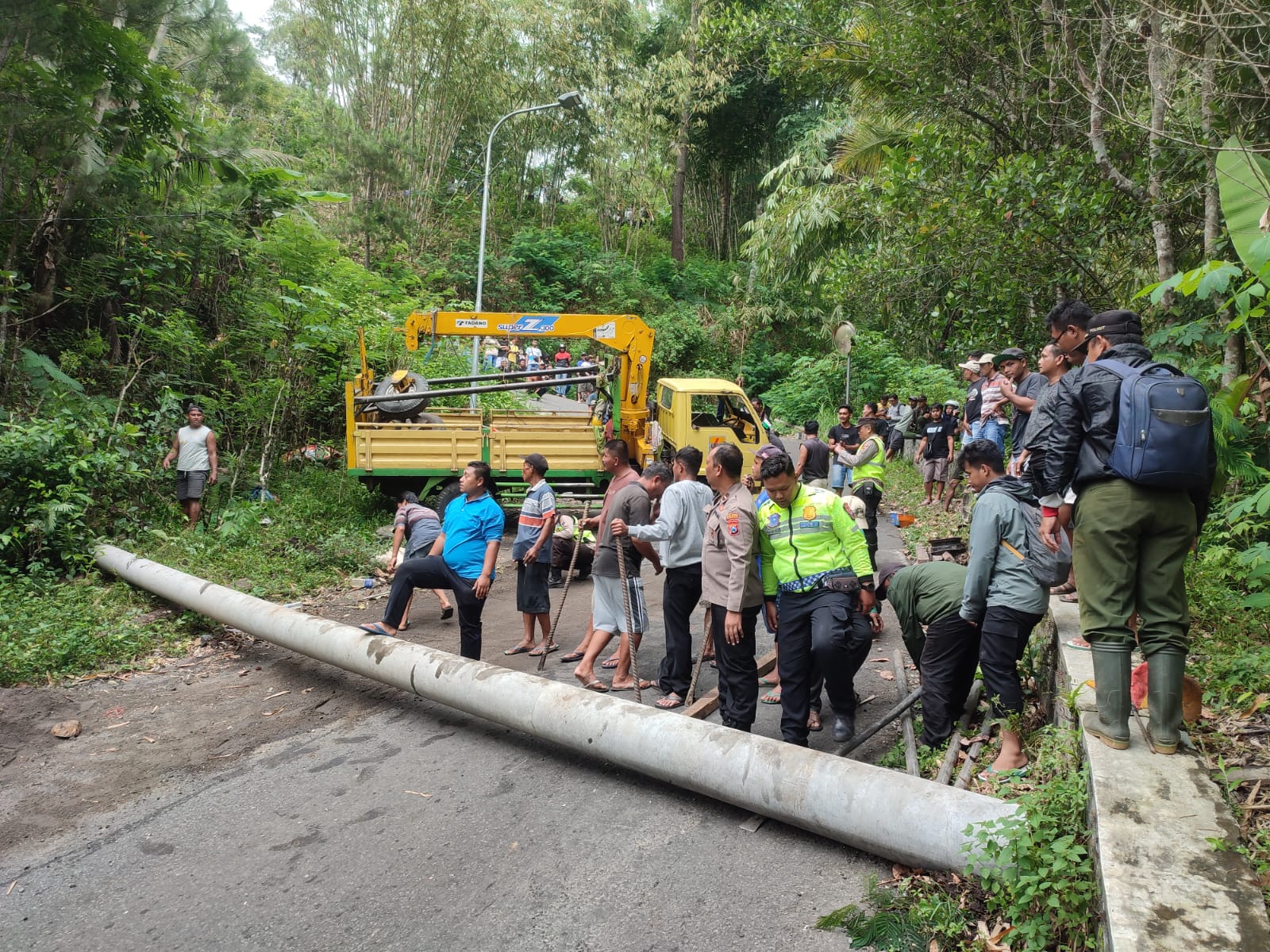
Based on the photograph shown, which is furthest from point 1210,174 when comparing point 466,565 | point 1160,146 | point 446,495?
point 446,495

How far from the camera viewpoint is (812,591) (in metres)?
4.50

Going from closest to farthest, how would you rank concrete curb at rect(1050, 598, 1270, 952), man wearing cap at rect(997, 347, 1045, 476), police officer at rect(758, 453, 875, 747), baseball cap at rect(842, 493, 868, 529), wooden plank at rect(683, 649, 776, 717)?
1. concrete curb at rect(1050, 598, 1270, 952)
2. police officer at rect(758, 453, 875, 747)
3. wooden plank at rect(683, 649, 776, 717)
4. man wearing cap at rect(997, 347, 1045, 476)
5. baseball cap at rect(842, 493, 868, 529)

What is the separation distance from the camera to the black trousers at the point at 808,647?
4.43 meters

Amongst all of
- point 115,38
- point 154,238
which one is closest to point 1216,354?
point 115,38

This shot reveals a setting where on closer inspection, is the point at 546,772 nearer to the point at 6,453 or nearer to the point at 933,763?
the point at 933,763

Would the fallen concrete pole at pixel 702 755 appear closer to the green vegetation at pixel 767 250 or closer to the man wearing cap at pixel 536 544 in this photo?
the green vegetation at pixel 767 250

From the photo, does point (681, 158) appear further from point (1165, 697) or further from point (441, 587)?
point (1165, 697)

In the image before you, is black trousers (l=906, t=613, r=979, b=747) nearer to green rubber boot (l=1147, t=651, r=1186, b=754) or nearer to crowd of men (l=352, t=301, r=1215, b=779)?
crowd of men (l=352, t=301, r=1215, b=779)

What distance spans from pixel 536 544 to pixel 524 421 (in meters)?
5.47

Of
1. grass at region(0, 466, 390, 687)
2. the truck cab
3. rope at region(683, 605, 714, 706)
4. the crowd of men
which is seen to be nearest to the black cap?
the crowd of men

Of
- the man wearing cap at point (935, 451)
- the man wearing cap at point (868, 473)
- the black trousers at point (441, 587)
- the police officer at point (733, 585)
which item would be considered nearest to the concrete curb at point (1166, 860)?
the police officer at point (733, 585)

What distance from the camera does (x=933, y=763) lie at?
13.8ft

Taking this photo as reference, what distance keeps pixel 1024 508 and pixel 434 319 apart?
9.77 meters

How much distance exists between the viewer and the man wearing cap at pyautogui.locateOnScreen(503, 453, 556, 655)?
6.35 meters
